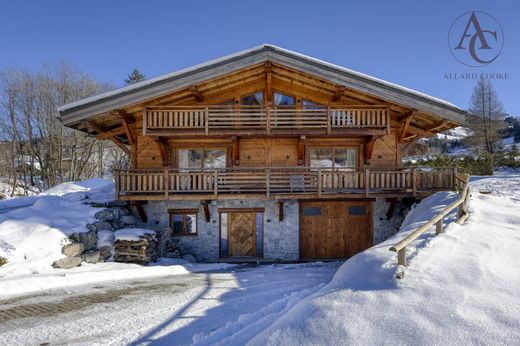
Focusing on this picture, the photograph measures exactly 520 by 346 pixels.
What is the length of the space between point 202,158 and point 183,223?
3030 millimetres

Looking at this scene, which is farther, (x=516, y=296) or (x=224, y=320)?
(x=224, y=320)

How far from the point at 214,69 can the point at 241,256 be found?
8.04 metres

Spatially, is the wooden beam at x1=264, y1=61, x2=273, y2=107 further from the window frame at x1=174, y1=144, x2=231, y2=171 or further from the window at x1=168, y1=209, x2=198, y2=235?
the window at x1=168, y1=209, x2=198, y2=235

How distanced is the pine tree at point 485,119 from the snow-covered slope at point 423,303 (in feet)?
126

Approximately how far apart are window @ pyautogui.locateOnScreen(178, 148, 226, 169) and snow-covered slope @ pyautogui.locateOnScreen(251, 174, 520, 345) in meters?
9.57

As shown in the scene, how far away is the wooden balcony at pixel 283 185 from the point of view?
43.0ft

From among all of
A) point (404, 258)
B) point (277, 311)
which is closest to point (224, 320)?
point (277, 311)

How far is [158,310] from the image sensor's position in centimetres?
707

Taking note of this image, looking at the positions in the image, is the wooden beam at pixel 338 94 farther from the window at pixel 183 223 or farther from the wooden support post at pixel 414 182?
the window at pixel 183 223

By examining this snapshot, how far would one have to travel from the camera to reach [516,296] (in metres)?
4.36

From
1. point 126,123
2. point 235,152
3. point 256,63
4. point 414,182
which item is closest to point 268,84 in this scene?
point 256,63

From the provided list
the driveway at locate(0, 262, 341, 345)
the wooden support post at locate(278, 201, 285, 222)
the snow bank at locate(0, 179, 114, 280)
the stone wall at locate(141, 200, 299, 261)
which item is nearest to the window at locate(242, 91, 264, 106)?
the stone wall at locate(141, 200, 299, 261)

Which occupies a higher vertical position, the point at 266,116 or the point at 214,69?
the point at 214,69

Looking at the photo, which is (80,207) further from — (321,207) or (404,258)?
(404,258)
